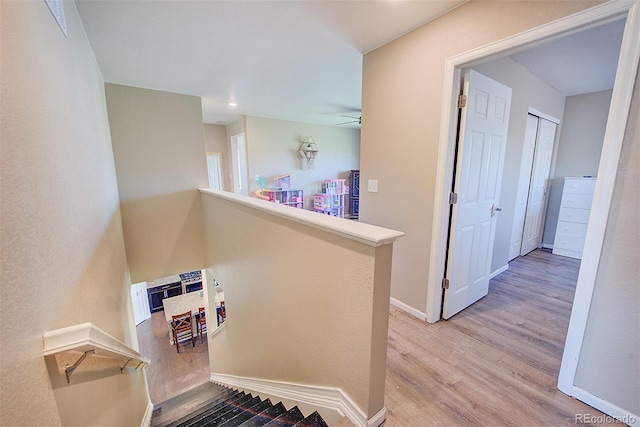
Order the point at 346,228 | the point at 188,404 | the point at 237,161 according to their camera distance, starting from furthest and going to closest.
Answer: the point at 237,161
the point at 188,404
the point at 346,228

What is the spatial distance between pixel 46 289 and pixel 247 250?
1447mm

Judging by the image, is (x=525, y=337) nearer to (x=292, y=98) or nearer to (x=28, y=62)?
(x=28, y=62)

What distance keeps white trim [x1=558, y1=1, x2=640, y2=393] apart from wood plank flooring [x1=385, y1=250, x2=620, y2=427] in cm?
20

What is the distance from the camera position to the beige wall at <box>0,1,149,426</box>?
61 cm

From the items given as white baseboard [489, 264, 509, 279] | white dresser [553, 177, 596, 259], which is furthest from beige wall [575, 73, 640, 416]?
white dresser [553, 177, 596, 259]

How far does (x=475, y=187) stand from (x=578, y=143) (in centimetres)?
313

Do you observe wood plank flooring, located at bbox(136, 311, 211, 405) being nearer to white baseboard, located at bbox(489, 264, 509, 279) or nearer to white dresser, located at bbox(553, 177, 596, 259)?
white baseboard, located at bbox(489, 264, 509, 279)

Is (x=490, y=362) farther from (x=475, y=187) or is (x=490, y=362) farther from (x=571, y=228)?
(x=571, y=228)

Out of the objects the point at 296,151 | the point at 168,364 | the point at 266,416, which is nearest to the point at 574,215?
the point at 266,416

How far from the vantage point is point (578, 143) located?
3.76m

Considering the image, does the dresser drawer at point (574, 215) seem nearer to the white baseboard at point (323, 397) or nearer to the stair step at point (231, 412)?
the white baseboard at point (323, 397)

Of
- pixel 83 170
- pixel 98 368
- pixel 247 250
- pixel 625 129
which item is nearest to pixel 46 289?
pixel 98 368

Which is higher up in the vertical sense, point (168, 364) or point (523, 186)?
point (523, 186)

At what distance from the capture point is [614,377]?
127cm
